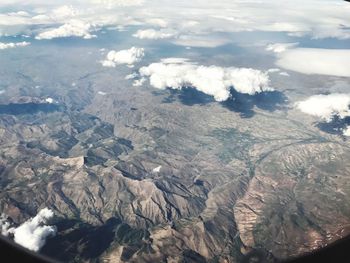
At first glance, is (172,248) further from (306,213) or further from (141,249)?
(306,213)

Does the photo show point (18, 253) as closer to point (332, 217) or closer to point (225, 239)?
point (225, 239)

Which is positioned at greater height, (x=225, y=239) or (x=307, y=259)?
(x=307, y=259)

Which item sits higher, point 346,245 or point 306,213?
point 346,245

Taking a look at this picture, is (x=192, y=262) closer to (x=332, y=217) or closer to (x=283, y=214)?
(x=283, y=214)

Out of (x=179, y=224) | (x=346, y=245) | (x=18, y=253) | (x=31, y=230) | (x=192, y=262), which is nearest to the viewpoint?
(x=18, y=253)

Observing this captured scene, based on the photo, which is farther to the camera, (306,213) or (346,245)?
(306,213)

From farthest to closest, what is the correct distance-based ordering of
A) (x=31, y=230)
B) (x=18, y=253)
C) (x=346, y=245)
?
(x=31, y=230) < (x=346, y=245) < (x=18, y=253)

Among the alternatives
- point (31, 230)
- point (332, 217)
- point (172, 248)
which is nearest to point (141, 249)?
point (172, 248)

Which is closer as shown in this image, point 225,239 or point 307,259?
point 307,259

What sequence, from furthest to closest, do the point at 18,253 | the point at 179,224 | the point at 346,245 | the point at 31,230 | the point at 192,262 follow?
the point at 179,224
the point at 31,230
the point at 192,262
the point at 346,245
the point at 18,253

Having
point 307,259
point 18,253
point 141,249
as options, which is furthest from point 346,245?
point 141,249
